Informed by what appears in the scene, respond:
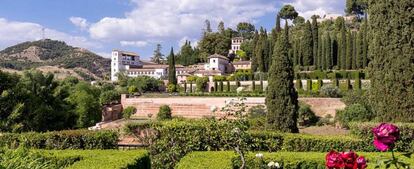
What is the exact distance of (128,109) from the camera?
139 feet

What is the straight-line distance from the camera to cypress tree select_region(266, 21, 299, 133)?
67.9 ft

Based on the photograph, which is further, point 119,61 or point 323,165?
point 119,61

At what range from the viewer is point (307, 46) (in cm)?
5466

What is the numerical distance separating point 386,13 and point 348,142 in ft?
18.5

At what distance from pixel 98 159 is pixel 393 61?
11.0 metres

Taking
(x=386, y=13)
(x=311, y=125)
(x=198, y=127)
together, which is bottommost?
(x=311, y=125)

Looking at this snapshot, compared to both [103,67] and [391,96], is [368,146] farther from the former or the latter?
[103,67]

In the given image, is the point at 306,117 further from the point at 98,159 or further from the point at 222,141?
the point at 98,159

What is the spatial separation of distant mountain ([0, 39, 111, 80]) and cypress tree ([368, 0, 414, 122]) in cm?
9926

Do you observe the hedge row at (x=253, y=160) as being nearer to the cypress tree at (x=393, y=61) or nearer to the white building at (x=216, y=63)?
the cypress tree at (x=393, y=61)

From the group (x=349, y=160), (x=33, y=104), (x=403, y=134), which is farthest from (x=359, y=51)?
(x=349, y=160)

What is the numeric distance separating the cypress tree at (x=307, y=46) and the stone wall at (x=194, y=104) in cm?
1828

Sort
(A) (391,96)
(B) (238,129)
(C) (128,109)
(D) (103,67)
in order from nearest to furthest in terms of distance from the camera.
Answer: (B) (238,129), (A) (391,96), (C) (128,109), (D) (103,67)

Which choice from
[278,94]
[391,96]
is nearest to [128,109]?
[278,94]
